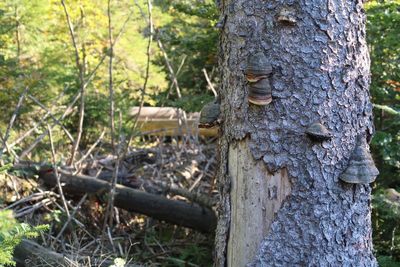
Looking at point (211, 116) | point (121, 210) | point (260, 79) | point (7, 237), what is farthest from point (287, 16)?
point (121, 210)

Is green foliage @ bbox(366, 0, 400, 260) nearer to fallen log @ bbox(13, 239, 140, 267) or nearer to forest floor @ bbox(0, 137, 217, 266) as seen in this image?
forest floor @ bbox(0, 137, 217, 266)

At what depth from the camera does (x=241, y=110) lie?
3.23 metres

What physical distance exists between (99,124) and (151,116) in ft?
3.35

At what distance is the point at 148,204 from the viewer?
6.34 m

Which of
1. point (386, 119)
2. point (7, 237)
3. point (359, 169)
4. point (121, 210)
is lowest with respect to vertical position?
point (121, 210)

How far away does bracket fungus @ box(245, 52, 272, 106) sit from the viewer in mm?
3064

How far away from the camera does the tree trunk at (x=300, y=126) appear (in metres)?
3.08

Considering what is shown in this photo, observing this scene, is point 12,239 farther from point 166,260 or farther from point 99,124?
point 99,124

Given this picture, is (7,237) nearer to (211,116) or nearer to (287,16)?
(211,116)

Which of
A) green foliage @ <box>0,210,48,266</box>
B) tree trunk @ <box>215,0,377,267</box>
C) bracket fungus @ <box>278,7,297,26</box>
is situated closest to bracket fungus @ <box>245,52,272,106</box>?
tree trunk @ <box>215,0,377,267</box>

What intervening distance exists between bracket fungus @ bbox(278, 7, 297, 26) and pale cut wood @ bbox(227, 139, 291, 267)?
2.25 ft

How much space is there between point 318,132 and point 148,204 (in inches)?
142

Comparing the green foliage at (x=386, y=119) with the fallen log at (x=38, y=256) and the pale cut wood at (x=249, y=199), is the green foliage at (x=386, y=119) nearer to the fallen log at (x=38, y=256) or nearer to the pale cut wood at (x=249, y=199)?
the pale cut wood at (x=249, y=199)

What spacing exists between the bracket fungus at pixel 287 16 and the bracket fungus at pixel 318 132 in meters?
0.56
